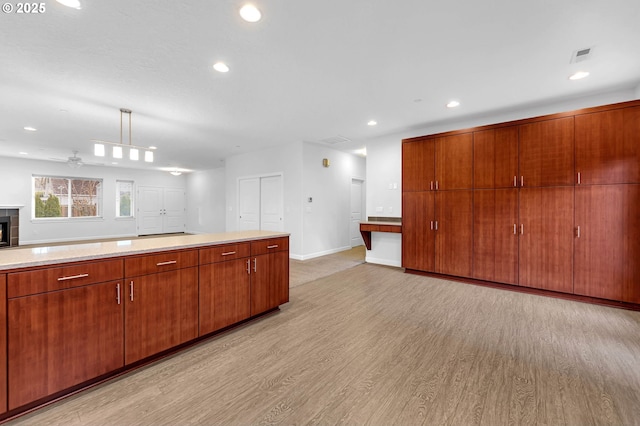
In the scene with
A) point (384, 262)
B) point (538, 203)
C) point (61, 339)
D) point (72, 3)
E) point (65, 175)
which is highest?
point (72, 3)

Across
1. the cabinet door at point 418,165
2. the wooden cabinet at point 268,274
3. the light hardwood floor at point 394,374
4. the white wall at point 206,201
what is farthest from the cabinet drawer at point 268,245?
the white wall at point 206,201

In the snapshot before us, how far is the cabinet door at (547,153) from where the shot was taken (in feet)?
11.6

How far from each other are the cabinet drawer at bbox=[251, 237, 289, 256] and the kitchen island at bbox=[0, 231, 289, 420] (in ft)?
0.46

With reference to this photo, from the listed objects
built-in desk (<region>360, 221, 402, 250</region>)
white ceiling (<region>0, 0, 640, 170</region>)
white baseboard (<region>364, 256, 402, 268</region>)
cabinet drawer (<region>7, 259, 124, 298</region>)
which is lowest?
white baseboard (<region>364, 256, 402, 268</region>)

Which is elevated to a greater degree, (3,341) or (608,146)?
(608,146)

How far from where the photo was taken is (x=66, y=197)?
8852 mm

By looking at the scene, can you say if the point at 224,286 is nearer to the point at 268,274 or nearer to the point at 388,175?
the point at 268,274

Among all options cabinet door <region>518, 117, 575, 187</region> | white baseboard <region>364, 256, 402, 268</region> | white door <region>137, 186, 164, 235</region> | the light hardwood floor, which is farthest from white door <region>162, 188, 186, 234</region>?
cabinet door <region>518, 117, 575, 187</region>

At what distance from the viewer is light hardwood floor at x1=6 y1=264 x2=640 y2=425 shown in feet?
5.30

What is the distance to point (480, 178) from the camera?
4195 millimetres

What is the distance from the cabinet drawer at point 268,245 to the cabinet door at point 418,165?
A: 2836 mm

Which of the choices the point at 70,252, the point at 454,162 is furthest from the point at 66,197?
A: the point at 454,162

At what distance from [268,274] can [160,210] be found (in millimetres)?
9904

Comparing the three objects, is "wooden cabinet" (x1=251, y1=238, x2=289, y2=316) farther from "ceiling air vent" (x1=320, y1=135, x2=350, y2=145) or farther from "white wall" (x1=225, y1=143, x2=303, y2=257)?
"ceiling air vent" (x1=320, y1=135, x2=350, y2=145)
